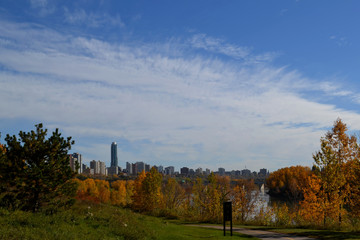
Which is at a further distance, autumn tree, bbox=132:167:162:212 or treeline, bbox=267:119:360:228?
autumn tree, bbox=132:167:162:212

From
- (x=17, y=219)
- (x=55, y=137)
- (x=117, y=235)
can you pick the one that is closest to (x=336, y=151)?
(x=117, y=235)

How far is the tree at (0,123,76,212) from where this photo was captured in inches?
629

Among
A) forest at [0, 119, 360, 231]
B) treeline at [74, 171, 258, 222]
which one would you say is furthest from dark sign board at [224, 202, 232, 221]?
treeline at [74, 171, 258, 222]

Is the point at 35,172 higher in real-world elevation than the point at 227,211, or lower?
higher

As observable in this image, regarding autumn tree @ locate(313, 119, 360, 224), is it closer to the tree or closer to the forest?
the forest

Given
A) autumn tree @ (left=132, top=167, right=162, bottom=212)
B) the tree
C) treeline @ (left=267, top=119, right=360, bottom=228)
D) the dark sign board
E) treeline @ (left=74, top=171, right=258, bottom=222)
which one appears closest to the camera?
the tree

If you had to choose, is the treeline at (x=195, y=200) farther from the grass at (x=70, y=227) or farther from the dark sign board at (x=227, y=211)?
the grass at (x=70, y=227)

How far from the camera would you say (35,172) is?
15938 mm

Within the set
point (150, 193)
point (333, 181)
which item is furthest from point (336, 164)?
point (150, 193)

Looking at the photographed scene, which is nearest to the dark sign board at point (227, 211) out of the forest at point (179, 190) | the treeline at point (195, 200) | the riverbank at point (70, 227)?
the riverbank at point (70, 227)

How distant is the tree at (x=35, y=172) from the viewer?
15984 millimetres

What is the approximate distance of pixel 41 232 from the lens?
1221 centimetres

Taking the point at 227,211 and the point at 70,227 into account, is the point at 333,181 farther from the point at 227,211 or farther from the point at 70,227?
the point at 70,227

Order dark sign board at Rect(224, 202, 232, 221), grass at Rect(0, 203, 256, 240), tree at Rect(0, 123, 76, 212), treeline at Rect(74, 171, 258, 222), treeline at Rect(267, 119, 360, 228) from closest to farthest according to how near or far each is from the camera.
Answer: grass at Rect(0, 203, 256, 240) → tree at Rect(0, 123, 76, 212) → dark sign board at Rect(224, 202, 232, 221) → treeline at Rect(267, 119, 360, 228) → treeline at Rect(74, 171, 258, 222)
